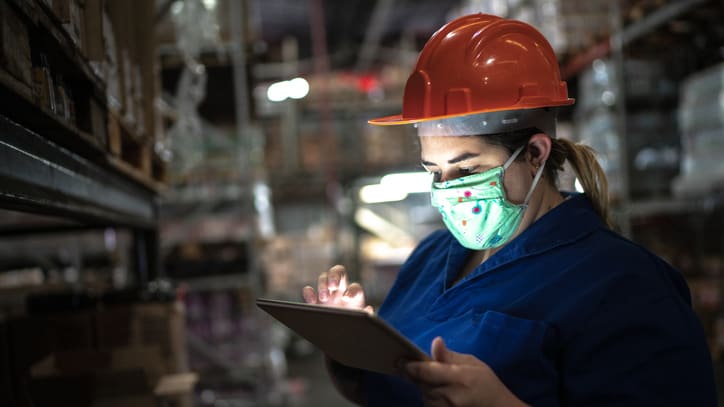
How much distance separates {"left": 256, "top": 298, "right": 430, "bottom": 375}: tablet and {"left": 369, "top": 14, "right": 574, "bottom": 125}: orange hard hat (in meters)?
0.66

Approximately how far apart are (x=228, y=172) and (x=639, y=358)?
7.52m

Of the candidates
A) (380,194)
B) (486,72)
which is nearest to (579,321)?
(486,72)

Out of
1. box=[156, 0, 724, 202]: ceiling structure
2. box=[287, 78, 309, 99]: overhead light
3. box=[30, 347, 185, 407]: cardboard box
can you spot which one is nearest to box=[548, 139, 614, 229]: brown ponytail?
box=[30, 347, 185, 407]: cardboard box

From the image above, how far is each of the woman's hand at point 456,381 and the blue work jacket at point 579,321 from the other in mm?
192

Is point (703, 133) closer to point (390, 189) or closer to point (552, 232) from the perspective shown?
point (552, 232)

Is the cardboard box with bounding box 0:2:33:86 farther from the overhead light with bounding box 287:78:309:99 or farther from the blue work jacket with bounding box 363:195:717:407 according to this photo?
the overhead light with bounding box 287:78:309:99

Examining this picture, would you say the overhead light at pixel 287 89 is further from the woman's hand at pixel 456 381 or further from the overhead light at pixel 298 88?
the woman's hand at pixel 456 381

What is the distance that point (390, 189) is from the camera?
14.6m

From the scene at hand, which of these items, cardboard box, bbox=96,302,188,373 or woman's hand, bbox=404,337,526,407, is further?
cardboard box, bbox=96,302,188,373

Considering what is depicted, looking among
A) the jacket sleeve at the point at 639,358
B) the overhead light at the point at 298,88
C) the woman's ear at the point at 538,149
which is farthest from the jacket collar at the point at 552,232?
the overhead light at the point at 298,88

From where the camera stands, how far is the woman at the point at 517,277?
141 centimetres

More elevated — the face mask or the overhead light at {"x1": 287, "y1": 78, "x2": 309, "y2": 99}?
the overhead light at {"x1": 287, "y1": 78, "x2": 309, "y2": 99}

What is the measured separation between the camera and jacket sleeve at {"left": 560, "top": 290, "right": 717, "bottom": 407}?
1395 mm

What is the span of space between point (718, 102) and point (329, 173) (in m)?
7.73
